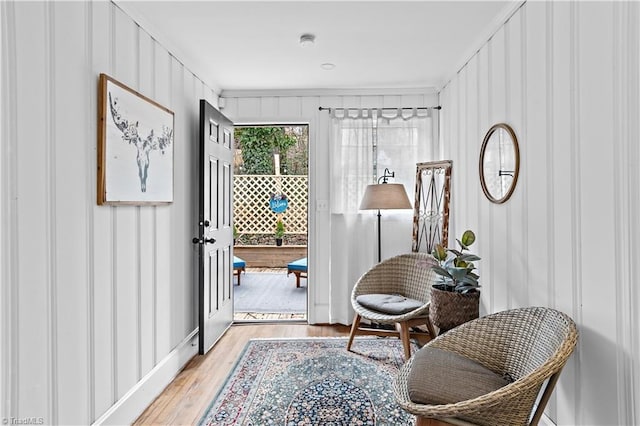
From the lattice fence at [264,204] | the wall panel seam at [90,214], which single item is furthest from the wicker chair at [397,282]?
the lattice fence at [264,204]

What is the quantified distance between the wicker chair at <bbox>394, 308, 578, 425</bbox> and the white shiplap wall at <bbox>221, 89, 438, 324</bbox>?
1.97 metres

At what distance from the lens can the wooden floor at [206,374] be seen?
2.26 metres

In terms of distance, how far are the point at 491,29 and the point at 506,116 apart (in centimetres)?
61

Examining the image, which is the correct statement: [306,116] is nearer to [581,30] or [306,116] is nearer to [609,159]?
[581,30]

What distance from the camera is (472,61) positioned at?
9.60ft

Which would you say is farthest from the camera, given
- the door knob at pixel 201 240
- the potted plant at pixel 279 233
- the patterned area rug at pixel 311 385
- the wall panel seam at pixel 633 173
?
the potted plant at pixel 279 233

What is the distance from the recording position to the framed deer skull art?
6.36ft

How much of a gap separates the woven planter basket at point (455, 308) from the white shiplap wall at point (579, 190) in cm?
24

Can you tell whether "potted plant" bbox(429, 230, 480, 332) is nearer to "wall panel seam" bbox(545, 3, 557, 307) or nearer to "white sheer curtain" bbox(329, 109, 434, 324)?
"wall panel seam" bbox(545, 3, 557, 307)

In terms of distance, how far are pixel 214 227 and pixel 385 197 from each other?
60.9 inches

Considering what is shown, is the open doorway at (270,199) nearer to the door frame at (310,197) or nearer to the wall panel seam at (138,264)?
the door frame at (310,197)

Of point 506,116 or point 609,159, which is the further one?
point 506,116

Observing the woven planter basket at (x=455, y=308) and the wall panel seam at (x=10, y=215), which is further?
the woven planter basket at (x=455, y=308)

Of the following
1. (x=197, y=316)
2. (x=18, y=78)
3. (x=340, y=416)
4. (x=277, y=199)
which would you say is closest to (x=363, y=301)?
(x=340, y=416)
